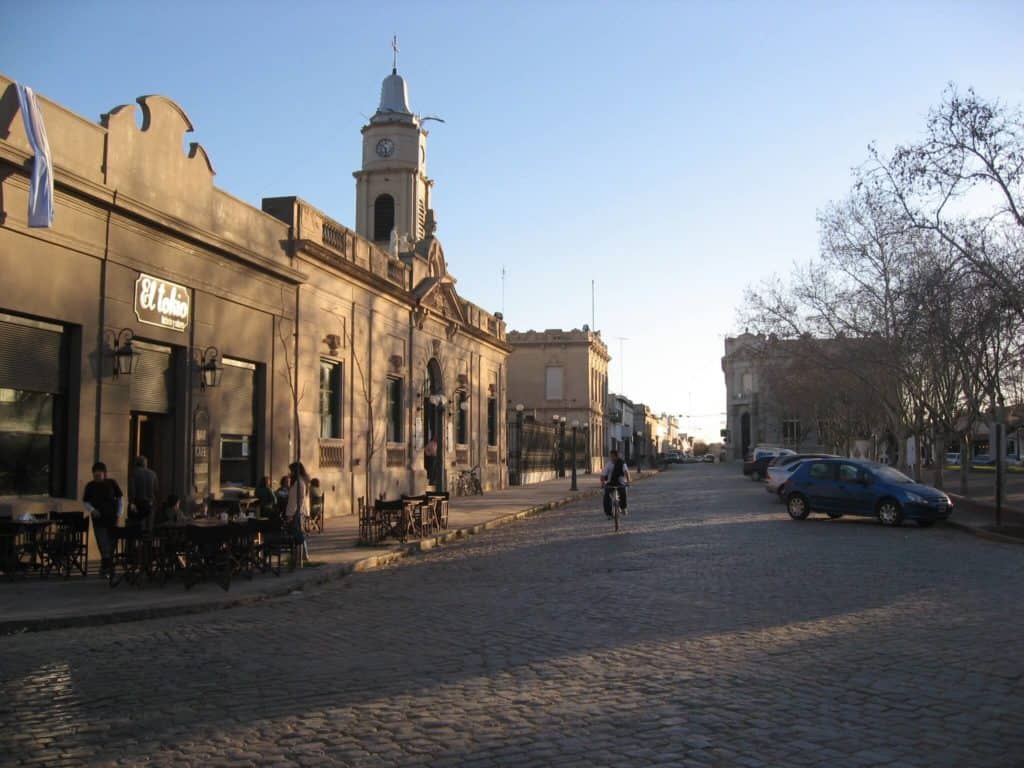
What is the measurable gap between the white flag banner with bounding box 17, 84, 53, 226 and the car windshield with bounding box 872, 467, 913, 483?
18421mm

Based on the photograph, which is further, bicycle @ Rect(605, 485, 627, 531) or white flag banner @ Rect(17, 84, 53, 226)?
bicycle @ Rect(605, 485, 627, 531)

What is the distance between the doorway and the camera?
56.3 ft

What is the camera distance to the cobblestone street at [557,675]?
5.64 meters

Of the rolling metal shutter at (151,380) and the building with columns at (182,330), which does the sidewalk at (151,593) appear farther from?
the rolling metal shutter at (151,380)

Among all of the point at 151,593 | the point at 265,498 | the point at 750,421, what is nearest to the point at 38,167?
the point at 151,593

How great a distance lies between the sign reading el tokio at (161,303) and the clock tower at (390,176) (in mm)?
19592

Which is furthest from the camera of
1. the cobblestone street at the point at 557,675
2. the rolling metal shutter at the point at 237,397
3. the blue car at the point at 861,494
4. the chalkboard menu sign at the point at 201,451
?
the blue car at the point at 861,494

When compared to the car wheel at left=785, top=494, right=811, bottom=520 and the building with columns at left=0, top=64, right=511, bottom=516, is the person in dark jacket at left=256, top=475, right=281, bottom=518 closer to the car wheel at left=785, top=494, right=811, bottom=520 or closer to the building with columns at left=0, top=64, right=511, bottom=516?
the building with columns at left=0, top=64, right=511, bottom=516

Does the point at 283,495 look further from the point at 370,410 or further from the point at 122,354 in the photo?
the point at 370,410

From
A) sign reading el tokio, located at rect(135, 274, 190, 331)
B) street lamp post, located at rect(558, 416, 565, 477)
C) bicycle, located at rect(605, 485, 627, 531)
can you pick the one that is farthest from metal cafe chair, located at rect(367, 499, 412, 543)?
street lamp post, located at rect(558, 416, 565, 477)

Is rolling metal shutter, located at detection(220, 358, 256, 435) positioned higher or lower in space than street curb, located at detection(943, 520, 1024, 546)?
higher

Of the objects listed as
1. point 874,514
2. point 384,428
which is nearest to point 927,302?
point 874,514

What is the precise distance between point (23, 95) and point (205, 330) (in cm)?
598

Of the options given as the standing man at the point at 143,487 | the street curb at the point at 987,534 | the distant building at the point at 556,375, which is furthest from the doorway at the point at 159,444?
the distant building at the point at 556,375
